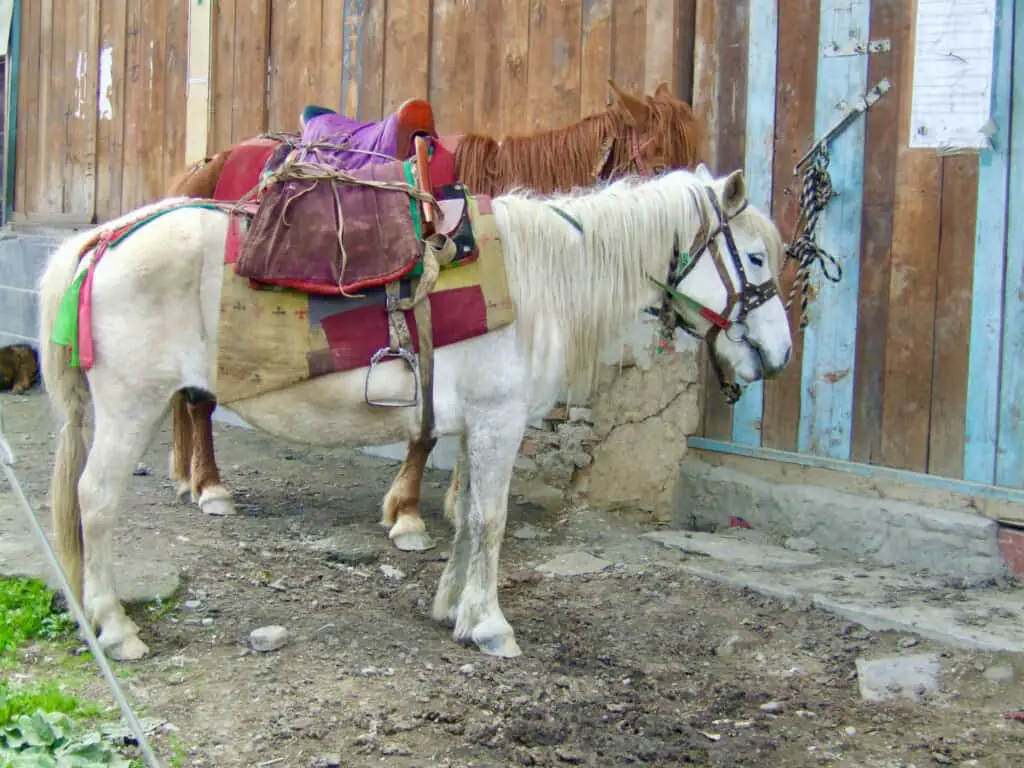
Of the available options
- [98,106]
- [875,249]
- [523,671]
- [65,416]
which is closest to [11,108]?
[98,106]

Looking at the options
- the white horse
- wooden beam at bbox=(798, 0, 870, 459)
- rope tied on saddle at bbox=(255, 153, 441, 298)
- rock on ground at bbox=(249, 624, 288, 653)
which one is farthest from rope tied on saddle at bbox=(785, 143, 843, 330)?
rock on ground at bbox=(249, 624, 288, 653)

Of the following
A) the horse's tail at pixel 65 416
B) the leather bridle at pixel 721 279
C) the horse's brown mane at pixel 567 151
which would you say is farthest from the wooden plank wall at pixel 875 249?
the horse's tail at pixel 65 416

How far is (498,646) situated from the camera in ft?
12.6

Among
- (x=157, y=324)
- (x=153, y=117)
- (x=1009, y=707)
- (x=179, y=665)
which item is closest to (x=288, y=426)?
(x=157, y=324)

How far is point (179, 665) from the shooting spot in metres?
3.59

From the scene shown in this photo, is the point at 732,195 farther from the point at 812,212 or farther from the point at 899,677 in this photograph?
the point at 899,677

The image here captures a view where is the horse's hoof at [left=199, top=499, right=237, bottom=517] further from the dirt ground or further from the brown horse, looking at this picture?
the dirt ground

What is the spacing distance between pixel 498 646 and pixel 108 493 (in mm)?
1431

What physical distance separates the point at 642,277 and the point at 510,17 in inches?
122

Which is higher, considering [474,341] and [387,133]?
[387,133]

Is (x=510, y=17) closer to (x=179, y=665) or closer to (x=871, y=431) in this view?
(x=871, y=431)

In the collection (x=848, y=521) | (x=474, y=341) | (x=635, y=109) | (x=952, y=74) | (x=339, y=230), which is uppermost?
(x=952, y=74)

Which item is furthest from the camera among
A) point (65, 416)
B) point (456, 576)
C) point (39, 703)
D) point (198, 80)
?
point (198, 80)

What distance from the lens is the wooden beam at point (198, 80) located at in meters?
8.54
